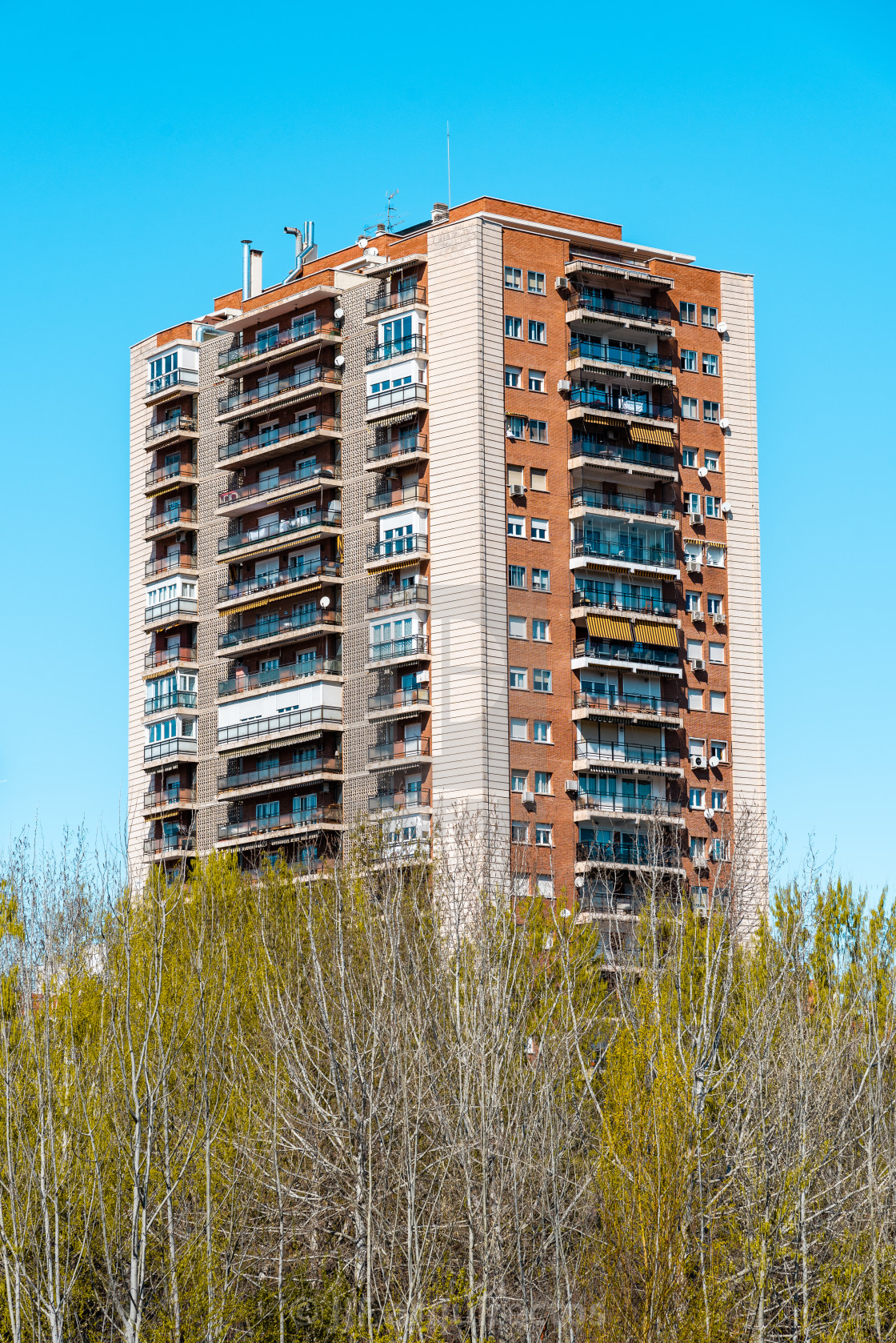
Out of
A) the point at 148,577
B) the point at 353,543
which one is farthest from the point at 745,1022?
the point at 148,577

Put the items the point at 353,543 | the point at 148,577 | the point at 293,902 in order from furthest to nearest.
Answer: the point at 148,577
the point at 353,543
the point at 293,902

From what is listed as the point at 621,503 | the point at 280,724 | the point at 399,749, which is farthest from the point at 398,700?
the point at 621,503

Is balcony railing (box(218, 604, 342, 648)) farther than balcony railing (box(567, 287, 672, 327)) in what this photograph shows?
Yes

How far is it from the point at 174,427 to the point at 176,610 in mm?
8001

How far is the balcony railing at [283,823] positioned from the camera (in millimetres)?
74312

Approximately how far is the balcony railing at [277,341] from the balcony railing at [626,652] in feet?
53.5

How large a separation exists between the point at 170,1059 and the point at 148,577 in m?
52.3

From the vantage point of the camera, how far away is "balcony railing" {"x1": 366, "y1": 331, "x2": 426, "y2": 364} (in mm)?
74062

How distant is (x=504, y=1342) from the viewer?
119 ft

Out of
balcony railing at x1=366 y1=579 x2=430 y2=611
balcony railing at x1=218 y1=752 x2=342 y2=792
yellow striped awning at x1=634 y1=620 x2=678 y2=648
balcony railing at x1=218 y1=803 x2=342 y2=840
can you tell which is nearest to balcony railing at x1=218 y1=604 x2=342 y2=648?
balcony railing at x1=366 y1=579 x2=430 y2=611

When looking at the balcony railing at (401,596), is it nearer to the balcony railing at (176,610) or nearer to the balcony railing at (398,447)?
the balcony railing at (398,447)

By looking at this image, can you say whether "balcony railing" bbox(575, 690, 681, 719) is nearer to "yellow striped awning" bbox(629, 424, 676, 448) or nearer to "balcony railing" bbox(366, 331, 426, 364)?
"yellow striped awning" bbox(629, 424, 676, 448)

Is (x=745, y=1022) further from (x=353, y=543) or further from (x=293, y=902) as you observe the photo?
(x=353, y=543)

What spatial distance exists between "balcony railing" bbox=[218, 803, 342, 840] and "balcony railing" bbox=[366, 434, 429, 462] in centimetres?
1317
